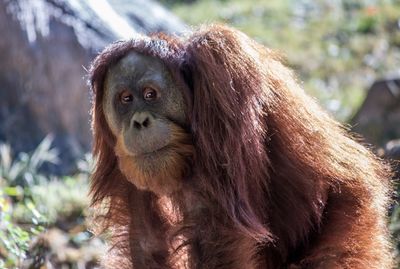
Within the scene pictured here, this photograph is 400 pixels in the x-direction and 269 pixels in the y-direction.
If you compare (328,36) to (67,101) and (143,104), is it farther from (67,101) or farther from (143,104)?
(143,104)

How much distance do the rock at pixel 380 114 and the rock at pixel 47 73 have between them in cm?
211

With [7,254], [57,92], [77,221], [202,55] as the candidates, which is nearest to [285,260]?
[202,55]

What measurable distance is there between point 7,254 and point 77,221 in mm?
1085

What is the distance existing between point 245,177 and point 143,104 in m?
0.52

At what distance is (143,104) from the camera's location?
12.1ft

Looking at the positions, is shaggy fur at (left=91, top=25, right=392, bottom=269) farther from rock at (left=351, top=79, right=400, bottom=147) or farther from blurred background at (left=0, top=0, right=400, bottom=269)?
rock at (left=351, top=79, right=400, bottom=147)

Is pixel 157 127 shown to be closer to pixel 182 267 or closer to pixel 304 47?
pixel 182 267

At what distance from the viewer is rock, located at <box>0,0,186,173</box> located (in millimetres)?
7035

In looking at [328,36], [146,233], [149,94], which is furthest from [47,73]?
[328,36]

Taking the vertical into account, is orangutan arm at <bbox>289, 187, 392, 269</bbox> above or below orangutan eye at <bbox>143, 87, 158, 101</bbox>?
below

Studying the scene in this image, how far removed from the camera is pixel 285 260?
3.87 m

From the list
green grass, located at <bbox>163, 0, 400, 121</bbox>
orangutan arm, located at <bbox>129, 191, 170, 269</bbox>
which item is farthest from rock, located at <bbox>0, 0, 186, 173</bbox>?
orangutan arm, located at <bbox>129, 191, 170, 269</bbox>

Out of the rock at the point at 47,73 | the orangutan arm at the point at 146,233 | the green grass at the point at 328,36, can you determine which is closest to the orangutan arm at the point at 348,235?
the orangutan arm at the point at 146,233

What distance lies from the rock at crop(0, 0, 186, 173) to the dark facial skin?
3.29m
